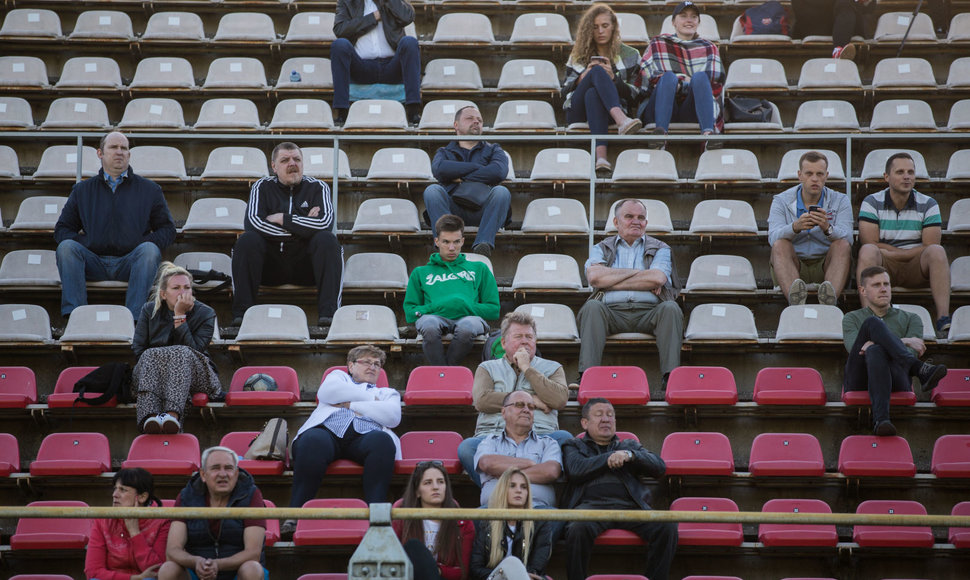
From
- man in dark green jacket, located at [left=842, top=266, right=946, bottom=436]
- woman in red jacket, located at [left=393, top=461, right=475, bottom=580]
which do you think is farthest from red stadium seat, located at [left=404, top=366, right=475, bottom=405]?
man in dark green jacket, located at [left=842, top=266, right=946, bottom=436]

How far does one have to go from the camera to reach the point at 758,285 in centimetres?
857

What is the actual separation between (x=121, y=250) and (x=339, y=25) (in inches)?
118

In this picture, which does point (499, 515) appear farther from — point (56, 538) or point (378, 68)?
point (378, 68)

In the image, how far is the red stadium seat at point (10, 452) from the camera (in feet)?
22.8

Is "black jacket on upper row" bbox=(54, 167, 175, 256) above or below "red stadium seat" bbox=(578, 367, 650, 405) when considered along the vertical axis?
above

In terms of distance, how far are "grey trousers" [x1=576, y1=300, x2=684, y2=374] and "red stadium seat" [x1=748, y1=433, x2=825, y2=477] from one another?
0.80 meters

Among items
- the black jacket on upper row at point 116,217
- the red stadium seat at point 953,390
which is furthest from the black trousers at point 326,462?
the red stadium seat at point 953,390

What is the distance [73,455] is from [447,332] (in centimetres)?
225

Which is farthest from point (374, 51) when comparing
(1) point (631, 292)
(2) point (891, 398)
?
(2) point (891, 398)

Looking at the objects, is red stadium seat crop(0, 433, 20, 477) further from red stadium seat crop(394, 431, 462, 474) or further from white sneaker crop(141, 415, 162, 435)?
red stadium seat crop(394, 431, 462, 474)

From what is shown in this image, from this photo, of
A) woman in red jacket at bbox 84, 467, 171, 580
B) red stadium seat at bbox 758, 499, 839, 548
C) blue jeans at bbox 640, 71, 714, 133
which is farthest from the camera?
blue jeans at bbox 640, 71, 714, 133

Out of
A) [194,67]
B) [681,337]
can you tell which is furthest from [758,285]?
[194,67]

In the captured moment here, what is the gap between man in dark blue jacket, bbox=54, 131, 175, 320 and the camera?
26.1ft

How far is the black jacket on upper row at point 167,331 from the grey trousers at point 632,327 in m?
2.21
